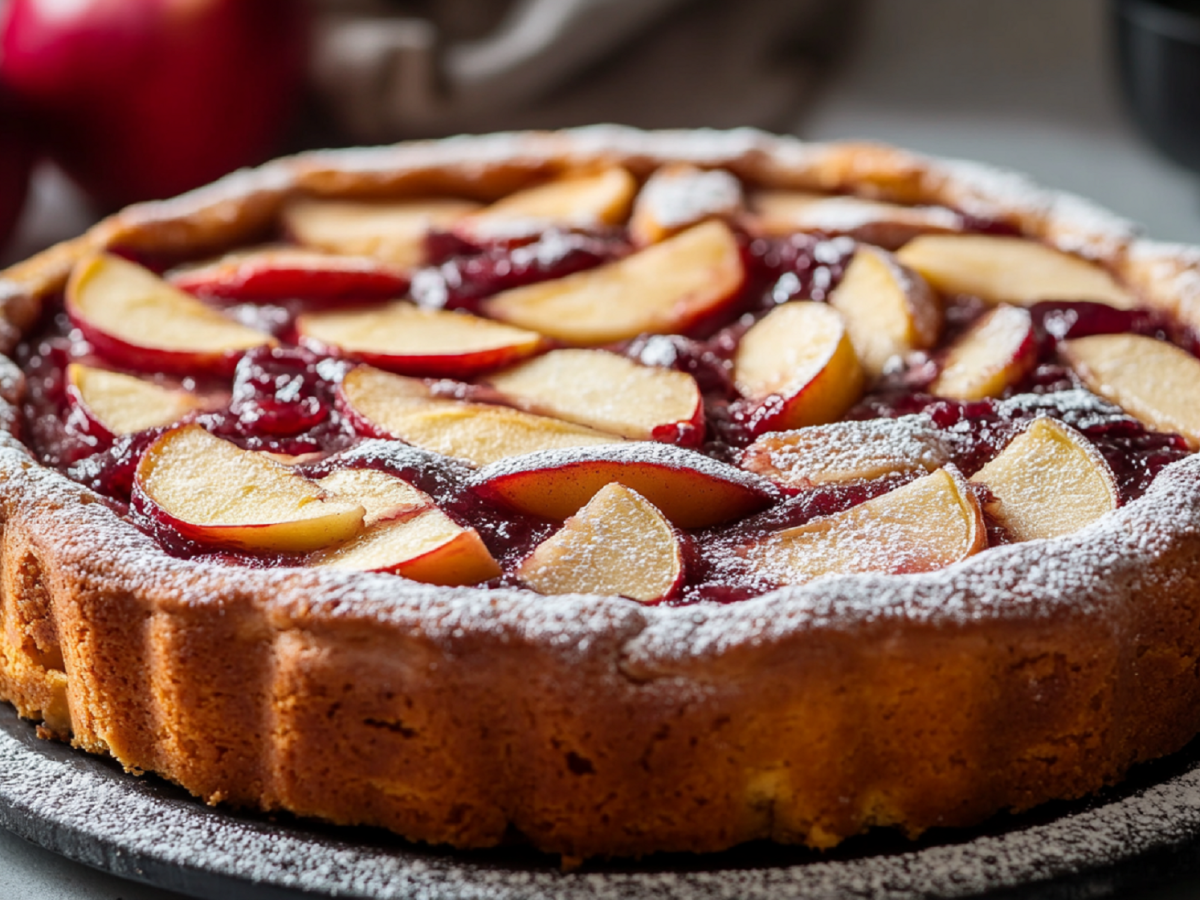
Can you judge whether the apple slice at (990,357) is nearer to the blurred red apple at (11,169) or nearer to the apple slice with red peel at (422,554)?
the apple slice with red peel at (422,554)

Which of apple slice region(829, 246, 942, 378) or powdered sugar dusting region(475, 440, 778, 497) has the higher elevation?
powdered sugar dusting region(475, 440, 778, 497)

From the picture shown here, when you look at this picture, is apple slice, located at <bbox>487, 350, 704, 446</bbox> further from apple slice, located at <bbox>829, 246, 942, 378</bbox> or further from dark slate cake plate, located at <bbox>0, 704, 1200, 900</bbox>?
dark slate cake plate, located at <bbox>0, 704, 1200, 900</bbox>

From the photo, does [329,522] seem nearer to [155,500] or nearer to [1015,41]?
[155,500]

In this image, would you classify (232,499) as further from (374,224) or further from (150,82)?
(150,82)

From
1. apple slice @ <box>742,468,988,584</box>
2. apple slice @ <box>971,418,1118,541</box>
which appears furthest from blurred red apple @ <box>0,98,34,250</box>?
apple slice @ <box>971,418,1118,541</box>

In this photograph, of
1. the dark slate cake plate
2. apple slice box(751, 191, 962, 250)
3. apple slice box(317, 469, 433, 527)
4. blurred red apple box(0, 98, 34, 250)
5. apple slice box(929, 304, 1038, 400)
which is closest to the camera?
the dark slate cake plate

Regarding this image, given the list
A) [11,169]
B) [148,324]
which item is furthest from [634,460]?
[11,169]
